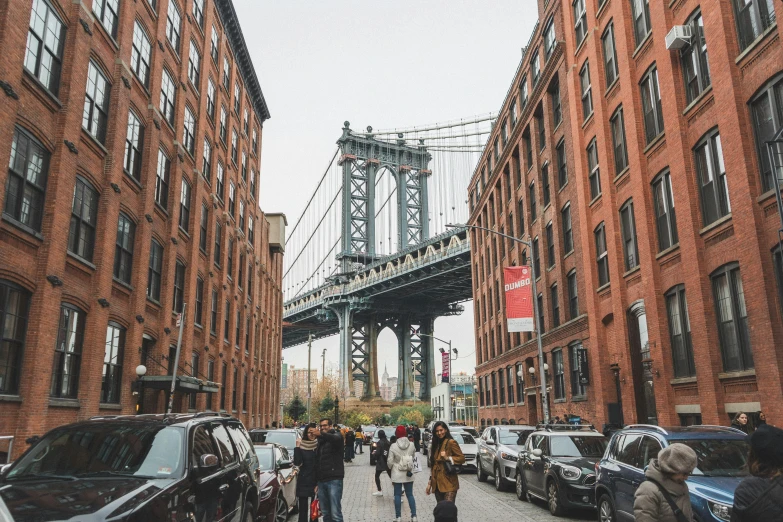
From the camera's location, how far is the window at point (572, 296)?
2914cm

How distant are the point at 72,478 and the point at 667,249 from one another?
17.7 metres

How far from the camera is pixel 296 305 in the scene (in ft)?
333

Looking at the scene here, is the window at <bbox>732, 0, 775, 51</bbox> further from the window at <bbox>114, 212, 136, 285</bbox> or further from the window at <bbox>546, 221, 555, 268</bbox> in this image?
the window at <bbox>114, 212, 136, 285</bbox>

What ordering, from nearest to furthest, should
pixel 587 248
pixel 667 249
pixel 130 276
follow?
pixel 667 249 → pixel 130 276 → pixel 587 248

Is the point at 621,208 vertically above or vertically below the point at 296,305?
below

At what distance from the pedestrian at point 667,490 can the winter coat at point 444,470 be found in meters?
4.77

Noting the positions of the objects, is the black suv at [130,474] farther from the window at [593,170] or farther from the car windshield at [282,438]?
the window at [593,170]

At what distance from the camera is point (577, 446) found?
1435 cm

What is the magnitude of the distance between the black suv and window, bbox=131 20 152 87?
17276 millimetres

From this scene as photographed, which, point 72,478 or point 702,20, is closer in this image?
point 72,478

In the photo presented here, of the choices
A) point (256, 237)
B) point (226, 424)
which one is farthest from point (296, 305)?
point (226, 424)

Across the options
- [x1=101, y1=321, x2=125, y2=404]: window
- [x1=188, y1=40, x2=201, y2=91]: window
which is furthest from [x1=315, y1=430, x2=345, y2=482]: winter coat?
[x1=188, y1=40, x2=201, y2=91]: window

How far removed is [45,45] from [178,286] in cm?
1208

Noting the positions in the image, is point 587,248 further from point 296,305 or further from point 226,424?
point 296,305
